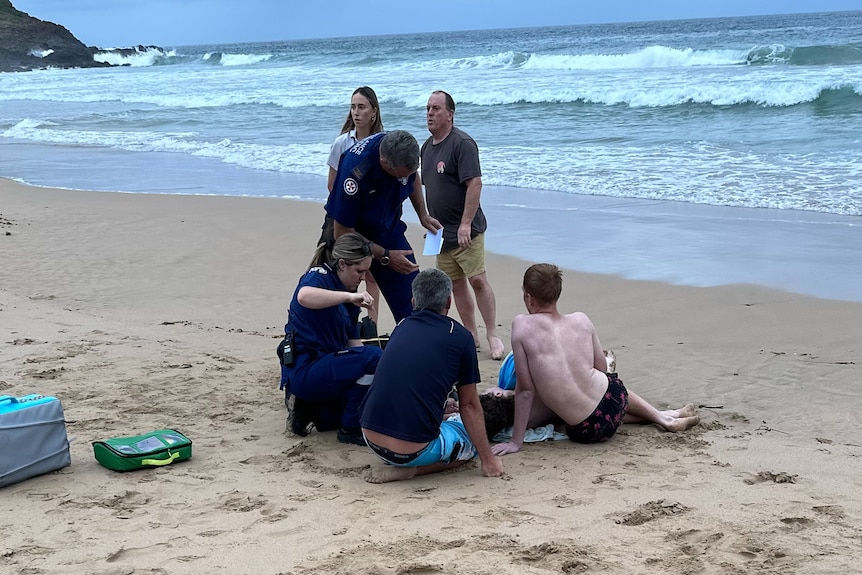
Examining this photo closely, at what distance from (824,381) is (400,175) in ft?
8.99

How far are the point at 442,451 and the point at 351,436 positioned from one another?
2.21 feet

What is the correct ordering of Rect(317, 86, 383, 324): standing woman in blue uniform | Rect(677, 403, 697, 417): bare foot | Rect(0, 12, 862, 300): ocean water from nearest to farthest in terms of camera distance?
Rect(677, 403, 697, 417): bare foot, Rect(317, 86, 383, 324): standing woman in blue uniform, Rect(0, 12, 862, 300): ocean water

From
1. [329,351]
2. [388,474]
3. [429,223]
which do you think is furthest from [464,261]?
[388,474]

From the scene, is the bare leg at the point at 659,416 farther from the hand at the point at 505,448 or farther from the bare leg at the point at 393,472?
the bare leg at the point at 393,472

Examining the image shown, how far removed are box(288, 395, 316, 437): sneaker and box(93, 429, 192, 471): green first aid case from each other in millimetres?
580

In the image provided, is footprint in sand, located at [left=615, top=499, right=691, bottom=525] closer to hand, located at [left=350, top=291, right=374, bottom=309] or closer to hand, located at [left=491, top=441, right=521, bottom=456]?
hand, located at [left=491, top=441, right=521, bottom=456]

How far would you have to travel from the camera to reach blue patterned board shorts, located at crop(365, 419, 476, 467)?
13.6ft

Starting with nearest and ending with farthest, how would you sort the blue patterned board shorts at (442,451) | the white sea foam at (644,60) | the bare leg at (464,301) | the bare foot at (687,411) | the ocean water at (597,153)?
the blue patterned board shorts at (442,451), the bare foot at (687,411), the bare leg at (464,301), the ocean water at (597,153), the white sea foam at (644,60)

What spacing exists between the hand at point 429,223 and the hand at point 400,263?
248mm

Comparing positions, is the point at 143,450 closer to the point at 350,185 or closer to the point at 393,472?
the point at 393,472

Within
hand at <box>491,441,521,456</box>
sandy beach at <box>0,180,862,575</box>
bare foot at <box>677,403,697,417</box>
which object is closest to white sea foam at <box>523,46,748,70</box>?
sandy beach at <box>0,180,862,575</box>

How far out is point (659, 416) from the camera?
4.76 metres

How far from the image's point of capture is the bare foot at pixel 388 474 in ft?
13.7

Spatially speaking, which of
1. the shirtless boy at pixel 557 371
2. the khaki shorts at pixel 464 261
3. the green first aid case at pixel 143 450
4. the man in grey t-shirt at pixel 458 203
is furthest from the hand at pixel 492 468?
the khaki shorts at pixel 464 261
